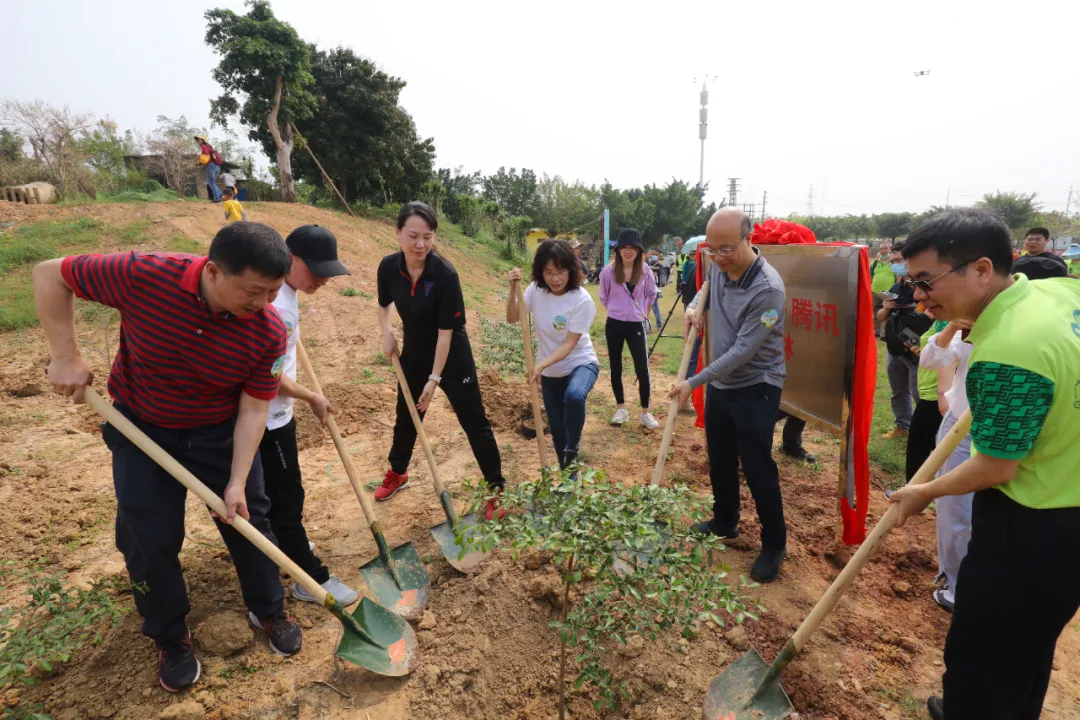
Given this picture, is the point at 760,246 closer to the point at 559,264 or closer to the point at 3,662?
the point at 559,264

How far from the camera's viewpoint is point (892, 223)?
57844 mm

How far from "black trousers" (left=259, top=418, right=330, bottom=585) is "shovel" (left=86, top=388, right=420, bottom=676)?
32 cm

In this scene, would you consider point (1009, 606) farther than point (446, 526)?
No

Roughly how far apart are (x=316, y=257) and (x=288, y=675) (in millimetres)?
2005

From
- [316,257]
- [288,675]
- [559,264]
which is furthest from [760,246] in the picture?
[288,675]

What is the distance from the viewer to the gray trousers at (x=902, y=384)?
4675 mm

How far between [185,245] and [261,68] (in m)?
9.27

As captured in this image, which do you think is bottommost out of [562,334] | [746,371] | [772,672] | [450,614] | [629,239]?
[450,614]

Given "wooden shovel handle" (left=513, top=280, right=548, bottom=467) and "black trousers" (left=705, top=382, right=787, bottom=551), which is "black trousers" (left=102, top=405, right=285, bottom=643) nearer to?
"wooden shovel handle" (left=513, top=280, right=548, bottom=467)

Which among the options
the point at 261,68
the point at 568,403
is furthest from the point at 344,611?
the point at 261,68

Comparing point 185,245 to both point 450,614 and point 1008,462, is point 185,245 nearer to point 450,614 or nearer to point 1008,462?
point 450,614

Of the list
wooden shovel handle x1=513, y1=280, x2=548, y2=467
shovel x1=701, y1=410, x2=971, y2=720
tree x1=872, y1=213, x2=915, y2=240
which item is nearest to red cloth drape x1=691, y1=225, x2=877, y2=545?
shovel x1=701, y1=410, x2=971, y2=720

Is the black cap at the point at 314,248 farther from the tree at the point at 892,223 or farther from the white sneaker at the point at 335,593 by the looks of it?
the tree at the point at 892,223

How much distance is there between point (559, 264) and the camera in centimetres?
351
